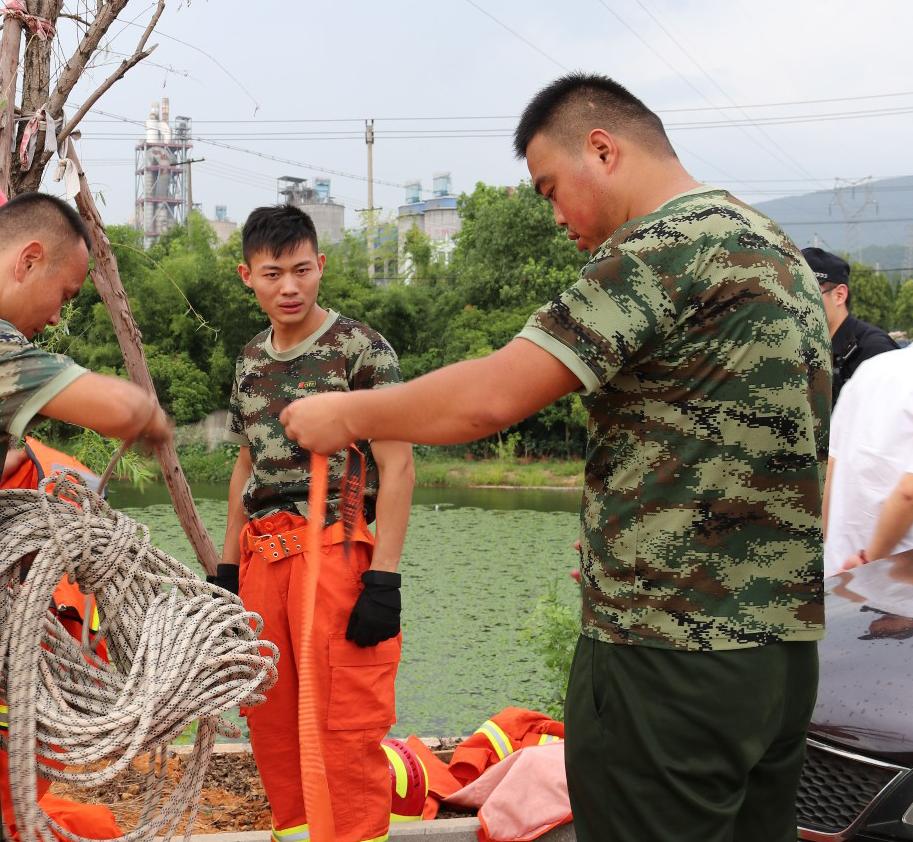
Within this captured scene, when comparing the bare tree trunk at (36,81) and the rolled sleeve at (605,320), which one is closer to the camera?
the rolled sleeve at (605,320)

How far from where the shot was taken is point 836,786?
2754mm

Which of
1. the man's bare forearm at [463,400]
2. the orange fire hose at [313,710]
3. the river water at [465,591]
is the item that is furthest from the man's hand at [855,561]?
the man's bare forearm at [463,400]

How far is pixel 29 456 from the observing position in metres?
2.60

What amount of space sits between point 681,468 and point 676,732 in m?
0.45

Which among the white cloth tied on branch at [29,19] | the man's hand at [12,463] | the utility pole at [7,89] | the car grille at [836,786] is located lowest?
the car grille at [836,786]

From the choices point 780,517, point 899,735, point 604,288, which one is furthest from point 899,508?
point 604,288

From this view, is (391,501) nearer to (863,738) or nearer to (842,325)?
(863,738)

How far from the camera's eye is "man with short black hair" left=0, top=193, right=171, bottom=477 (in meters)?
1.93

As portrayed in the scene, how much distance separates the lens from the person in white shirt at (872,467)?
3184 millimetres

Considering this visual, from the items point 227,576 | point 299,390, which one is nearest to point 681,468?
point 299,390

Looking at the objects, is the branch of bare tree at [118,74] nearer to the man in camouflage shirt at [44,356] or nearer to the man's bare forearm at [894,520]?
the man in camouflage shirt at [44,356]

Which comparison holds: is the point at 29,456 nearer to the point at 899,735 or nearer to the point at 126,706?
the point at 126,706

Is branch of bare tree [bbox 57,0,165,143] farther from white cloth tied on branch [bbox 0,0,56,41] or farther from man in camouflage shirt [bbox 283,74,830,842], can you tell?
man in camouflage shirt [bbox 283,74,830,842]

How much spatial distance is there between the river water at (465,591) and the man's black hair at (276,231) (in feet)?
7.83
